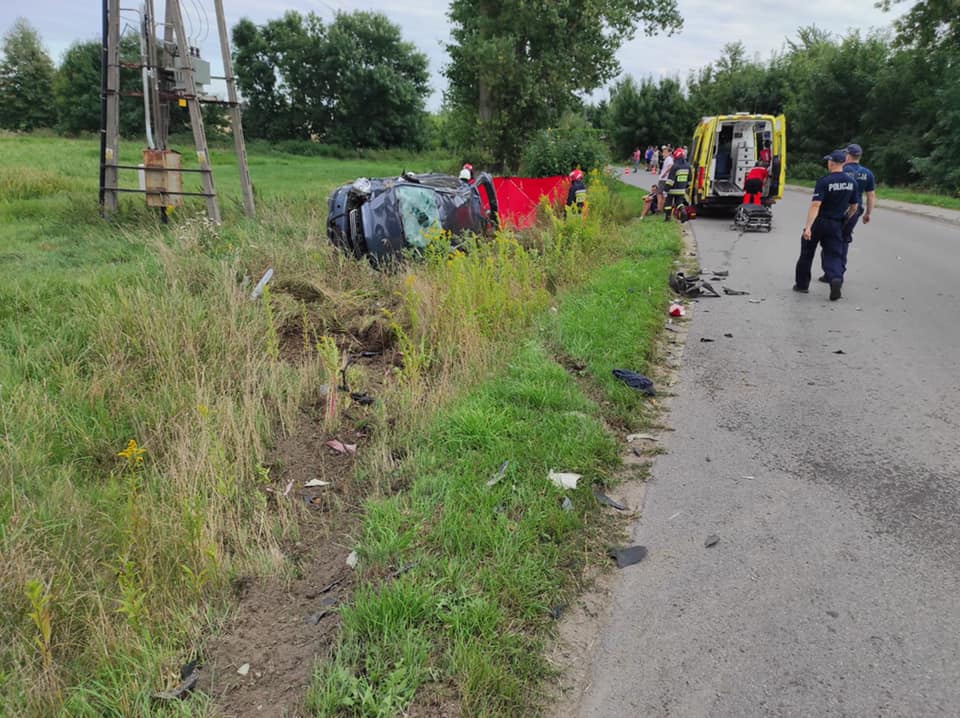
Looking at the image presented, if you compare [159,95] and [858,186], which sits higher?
[159,95]

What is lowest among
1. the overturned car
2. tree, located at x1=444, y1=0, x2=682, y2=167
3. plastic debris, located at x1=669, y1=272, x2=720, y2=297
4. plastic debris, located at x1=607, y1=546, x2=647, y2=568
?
plastic debris, located at x1=607, y1=546, x2=647, y2=568

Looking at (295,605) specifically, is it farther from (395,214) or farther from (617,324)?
(395,214)

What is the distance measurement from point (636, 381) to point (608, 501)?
1716 millimetres

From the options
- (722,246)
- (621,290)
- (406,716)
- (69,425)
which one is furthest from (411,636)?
(722,246)

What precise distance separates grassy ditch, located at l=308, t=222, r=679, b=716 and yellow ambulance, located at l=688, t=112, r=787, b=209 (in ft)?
40.7

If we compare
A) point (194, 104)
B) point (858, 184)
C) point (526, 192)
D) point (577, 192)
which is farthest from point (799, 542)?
point (526, 192)

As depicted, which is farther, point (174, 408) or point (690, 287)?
point (690, 287)

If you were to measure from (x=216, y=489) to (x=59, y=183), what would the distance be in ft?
47.8

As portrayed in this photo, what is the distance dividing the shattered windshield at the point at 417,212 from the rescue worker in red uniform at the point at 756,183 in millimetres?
9717

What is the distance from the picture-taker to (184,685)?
217 cm

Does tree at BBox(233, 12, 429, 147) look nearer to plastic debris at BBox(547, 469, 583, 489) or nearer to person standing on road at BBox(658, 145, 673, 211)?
person standing on road at BBox(658, 145, 673, 211)

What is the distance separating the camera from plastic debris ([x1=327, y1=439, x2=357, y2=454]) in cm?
398

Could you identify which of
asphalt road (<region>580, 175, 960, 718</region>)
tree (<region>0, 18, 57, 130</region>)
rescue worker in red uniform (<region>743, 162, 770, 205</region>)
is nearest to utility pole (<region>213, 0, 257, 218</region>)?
asphalt road (<region>580, 175, 960, 718</region>)

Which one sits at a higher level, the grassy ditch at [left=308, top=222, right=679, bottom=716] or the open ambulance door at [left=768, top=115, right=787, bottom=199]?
the open ambulance door at [left=768, top=115, right=787, bottom=199]
